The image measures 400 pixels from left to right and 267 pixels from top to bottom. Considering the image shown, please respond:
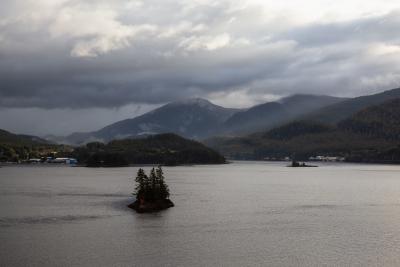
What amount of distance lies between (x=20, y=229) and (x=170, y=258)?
37186 millimetres

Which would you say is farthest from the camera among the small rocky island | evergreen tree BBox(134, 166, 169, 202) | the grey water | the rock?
evergreen tree BBox(134, 166, 169, 202)

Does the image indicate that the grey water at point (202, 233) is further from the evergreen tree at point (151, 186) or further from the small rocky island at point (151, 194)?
the evergreen tree at point (151, 186)

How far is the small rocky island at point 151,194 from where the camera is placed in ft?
432

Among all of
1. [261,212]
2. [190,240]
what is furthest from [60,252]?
[261,212]

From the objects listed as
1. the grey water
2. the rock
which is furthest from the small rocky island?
the grey water

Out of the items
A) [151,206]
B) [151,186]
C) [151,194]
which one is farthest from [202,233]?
[151,194]

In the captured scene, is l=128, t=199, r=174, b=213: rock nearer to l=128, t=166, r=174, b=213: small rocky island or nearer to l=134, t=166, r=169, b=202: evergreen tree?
l=128, t=166, r=174, b=213: small rocky island

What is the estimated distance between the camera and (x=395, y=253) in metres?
79.5

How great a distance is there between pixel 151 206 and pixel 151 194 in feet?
16.8

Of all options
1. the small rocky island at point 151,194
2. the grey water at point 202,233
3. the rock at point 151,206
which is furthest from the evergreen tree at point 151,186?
the grey water at point 202,233

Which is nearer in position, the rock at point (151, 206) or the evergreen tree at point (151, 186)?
the rock at point (151, 206)

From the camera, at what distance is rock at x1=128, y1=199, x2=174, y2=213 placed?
12976 cm

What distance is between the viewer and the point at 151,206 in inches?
5221

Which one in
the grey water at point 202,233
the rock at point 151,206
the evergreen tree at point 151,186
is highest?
the evergreen tree at point 151,186
